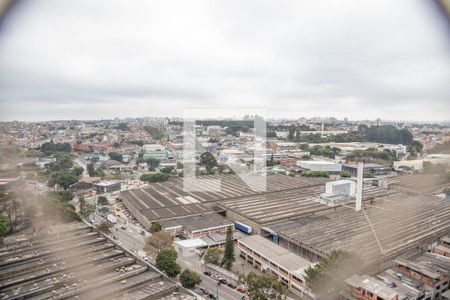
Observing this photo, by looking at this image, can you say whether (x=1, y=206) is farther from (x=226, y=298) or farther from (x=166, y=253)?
(x=226, y=298)

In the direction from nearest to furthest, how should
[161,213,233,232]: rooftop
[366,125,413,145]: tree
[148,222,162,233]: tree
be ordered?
[148,222,162,233]: tree
[161,213,233,232]: rooftop
[366,125,413,145]: tree

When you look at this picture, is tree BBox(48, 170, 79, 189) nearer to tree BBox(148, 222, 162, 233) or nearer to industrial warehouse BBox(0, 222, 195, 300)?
tree BBox(148, 222, 162, 233)

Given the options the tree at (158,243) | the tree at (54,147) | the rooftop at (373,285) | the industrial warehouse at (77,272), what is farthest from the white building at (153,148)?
the rooftop at (373,285)

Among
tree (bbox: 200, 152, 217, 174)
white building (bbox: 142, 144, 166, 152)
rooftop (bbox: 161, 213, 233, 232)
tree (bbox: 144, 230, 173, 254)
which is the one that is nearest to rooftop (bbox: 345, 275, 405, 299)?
tree (bbox: 144, 230, 173, 254)

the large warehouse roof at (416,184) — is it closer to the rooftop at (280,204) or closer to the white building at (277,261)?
the rooftop at (280,204)

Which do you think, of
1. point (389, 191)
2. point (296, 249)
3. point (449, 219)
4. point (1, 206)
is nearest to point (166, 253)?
point (296, 249)

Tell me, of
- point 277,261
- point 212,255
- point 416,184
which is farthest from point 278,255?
point 416,184

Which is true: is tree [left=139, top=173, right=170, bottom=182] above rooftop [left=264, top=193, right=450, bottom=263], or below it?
below

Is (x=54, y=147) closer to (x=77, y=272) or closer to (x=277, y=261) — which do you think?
(x=77, y=272)
